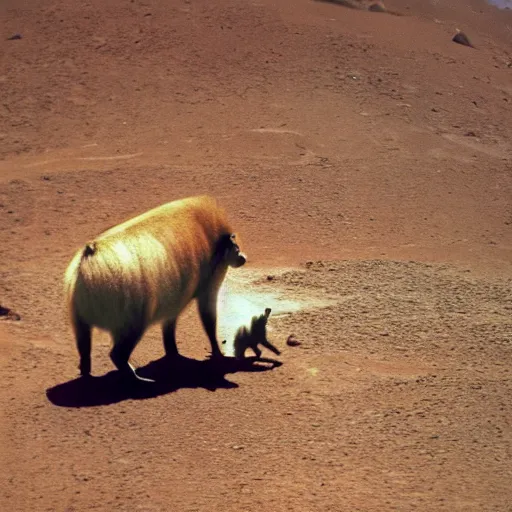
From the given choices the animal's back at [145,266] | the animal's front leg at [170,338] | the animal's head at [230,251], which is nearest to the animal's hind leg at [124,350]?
the animal's back at [145,266]

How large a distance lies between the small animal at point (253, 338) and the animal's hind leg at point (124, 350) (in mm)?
1246

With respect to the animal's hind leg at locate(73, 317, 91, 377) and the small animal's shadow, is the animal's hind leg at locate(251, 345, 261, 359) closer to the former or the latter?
the small animal's shadow

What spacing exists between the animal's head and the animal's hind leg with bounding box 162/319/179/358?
26.7 inches

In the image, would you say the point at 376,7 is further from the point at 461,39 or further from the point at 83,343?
the point at 83,343

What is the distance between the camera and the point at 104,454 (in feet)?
23.6

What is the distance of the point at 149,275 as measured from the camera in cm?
818

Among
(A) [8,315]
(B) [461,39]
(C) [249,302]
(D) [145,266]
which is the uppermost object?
(B) [461,39]

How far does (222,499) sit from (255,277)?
464cm

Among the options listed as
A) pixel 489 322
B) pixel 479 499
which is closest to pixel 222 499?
pixel 479 499

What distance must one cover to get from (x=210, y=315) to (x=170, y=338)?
0.38 metres

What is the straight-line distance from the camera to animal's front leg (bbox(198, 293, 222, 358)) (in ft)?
29.8

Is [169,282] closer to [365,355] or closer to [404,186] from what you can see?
[365,355]

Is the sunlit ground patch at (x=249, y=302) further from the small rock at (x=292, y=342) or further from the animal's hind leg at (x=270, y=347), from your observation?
the animal's hind leg at (x=270, y=347)

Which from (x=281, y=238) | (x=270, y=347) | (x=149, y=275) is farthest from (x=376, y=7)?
(x=149, y=275)
